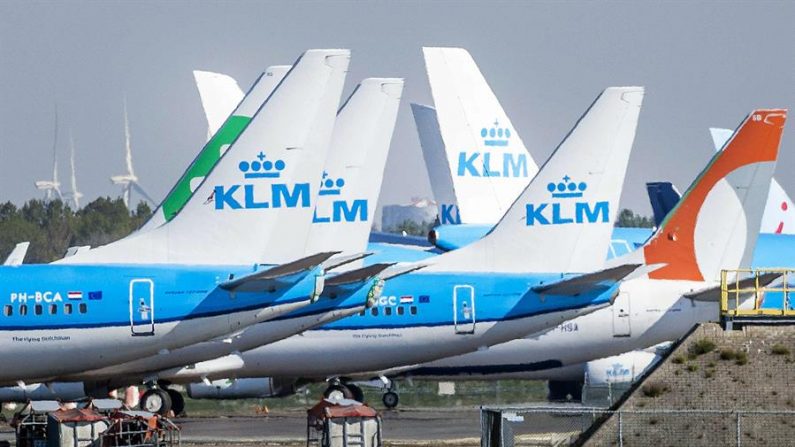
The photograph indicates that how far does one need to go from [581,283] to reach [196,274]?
13.6 meters

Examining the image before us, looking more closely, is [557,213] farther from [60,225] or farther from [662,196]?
[60,225]

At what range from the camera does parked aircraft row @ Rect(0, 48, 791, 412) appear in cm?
4053

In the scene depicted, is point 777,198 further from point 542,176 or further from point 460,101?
point 542,176

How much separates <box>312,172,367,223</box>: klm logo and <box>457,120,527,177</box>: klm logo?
742 inches

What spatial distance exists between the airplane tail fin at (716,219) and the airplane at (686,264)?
32mm

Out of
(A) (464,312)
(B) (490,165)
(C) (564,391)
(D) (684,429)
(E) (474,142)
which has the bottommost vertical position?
(D) (684,429)

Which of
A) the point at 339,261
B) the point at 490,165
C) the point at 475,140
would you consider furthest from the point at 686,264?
the point at 339,261

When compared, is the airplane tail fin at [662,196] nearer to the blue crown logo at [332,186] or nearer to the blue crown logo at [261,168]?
the blue crown logo at [332,186]

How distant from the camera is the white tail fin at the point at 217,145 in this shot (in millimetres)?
47625

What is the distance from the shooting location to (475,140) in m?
69.9

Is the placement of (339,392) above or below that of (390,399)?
above

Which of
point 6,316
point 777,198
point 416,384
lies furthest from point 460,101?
point 6,316

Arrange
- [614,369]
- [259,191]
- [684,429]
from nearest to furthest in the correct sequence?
[684,429] → [259,191] → [614,369]

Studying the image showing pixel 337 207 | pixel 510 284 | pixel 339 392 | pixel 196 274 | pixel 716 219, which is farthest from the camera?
pixel 716 219
